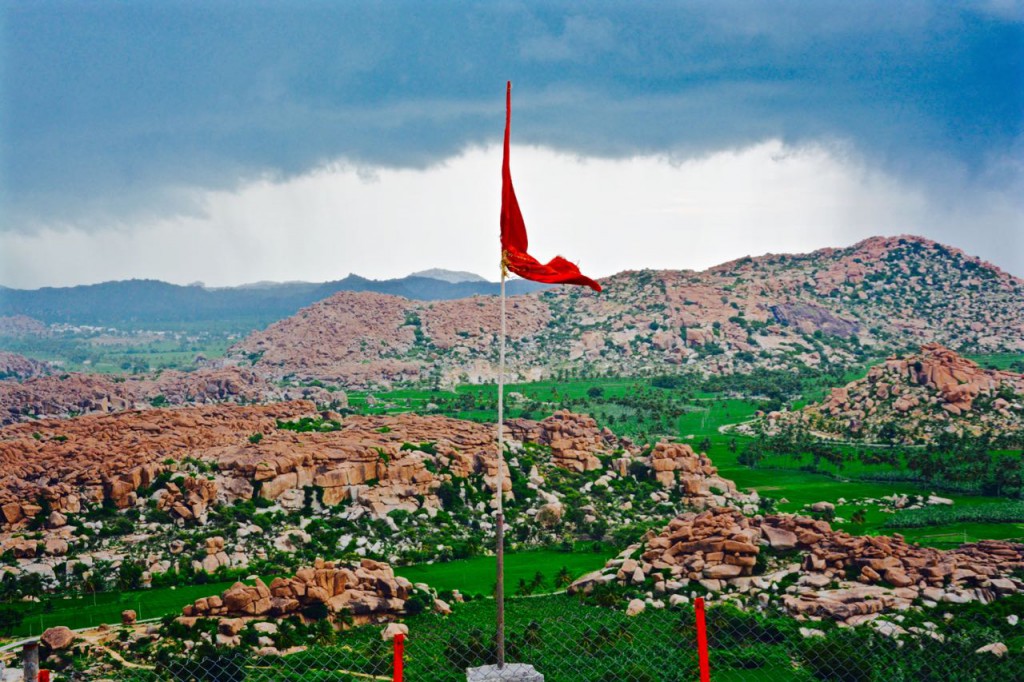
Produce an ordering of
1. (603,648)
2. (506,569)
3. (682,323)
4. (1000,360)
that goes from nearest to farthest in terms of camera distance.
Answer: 1. (603,648)
2. (506,569)
3. (1000,360)
4. (682,323)

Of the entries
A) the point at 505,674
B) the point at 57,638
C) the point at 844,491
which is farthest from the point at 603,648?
the point at 844,491

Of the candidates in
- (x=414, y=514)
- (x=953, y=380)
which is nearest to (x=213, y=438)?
(x=414, y=514)

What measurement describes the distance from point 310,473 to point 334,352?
2473 cm

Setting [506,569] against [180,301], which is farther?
[180,301]

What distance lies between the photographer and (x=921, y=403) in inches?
1268

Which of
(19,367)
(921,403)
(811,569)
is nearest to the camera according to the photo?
(811,569)

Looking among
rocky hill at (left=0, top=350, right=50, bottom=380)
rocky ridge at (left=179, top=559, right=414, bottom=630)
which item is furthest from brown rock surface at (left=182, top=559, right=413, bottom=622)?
rocky hill at (left=0, top=350, right=50, bottom=380)

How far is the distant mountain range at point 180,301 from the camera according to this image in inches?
2468

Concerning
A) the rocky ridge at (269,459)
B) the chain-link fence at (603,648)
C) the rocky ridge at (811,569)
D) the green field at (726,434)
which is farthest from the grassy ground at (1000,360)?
the chain-link fence at (603,648)

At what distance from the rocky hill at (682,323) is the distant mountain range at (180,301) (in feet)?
24.7

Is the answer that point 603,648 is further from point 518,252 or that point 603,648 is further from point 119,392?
point 119,392

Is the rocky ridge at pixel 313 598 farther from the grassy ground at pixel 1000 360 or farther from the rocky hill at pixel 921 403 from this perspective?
the grassy ground at pixel 1000 360

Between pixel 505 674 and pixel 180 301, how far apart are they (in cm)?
6659

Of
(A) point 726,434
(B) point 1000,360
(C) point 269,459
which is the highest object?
(B) point 1000,360
